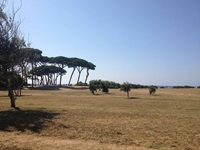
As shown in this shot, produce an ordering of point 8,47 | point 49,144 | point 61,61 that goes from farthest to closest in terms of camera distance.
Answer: point 61,61 → point 8,47 → point 49,144

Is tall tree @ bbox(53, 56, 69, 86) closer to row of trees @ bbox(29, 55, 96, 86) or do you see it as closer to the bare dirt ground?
row of trees @ bbox(29, 55, 96, 86)

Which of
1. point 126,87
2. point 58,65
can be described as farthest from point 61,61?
point 126,87

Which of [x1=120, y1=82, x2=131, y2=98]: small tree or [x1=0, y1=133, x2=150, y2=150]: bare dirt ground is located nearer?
[x1=0, y1=133, x2=150, y2=150]: bare dirt ground

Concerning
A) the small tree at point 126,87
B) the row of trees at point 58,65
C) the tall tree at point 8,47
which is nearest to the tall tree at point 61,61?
the row of trees at point 58,65

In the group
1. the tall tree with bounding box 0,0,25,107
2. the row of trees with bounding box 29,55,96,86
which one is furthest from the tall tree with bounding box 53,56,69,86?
the tall tree with bounding box 0,0,25,107

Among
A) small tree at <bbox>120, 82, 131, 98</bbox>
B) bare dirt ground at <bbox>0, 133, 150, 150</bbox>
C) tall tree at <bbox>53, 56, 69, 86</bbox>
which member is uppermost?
tall tree at <bbox>53, 56, 69, 86</bbox>

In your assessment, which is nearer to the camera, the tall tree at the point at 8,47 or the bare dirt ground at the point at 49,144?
the bare dirt ground at the point at 49,144

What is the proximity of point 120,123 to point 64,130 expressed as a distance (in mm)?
4159

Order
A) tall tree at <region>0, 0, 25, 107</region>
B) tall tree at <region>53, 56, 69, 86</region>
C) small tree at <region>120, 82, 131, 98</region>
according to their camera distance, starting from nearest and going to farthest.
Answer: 1. tall tree at <region>0, 0, 25, 107</region>
2. small tree at <region>120, 82, 131, 98</region>
3. tall tree at <region>53, 56, 69, 86</region>

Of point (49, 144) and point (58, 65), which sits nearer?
point (49, 144)

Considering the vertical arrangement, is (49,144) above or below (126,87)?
below

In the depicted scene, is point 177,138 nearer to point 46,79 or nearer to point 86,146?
point 86,146

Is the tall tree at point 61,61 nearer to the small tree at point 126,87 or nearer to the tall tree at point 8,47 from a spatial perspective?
the small tree at point 126,87

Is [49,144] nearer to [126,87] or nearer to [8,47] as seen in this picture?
[8,47]
